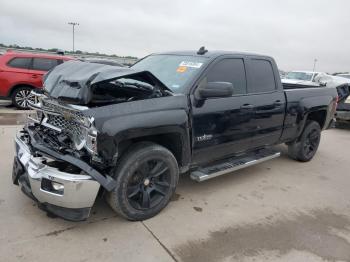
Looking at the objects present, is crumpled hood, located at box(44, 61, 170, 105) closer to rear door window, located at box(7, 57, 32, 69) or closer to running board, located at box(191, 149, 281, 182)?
running board, located at box(191, 149, 281, 182)

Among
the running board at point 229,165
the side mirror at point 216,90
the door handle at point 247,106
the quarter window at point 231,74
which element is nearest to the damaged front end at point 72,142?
the side mirror at point 216,90

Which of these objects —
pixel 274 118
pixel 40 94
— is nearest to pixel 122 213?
pixel 40 94

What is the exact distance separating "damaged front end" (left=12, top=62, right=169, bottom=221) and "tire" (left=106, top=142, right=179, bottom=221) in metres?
0.19

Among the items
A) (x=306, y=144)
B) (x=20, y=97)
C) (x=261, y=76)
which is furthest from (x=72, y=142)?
(x=20, y=97)

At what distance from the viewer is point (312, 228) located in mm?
3635

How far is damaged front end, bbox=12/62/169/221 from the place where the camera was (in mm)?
2912

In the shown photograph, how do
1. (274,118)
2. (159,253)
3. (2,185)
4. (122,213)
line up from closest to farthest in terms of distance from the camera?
(159,253) → (122,213) → (2,185) → (274,118)

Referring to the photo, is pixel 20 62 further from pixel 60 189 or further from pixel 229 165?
pixel 60 189

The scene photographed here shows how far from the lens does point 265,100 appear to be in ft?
15.4

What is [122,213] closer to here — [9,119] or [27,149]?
[27,149]

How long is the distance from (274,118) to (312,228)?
180cm

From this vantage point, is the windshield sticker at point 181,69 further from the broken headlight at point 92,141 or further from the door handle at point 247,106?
the broken headlight at point 92,141

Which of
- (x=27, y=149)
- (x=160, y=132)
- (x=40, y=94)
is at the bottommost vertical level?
(x=27, y=149)

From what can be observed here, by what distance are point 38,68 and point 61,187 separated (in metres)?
8.00
